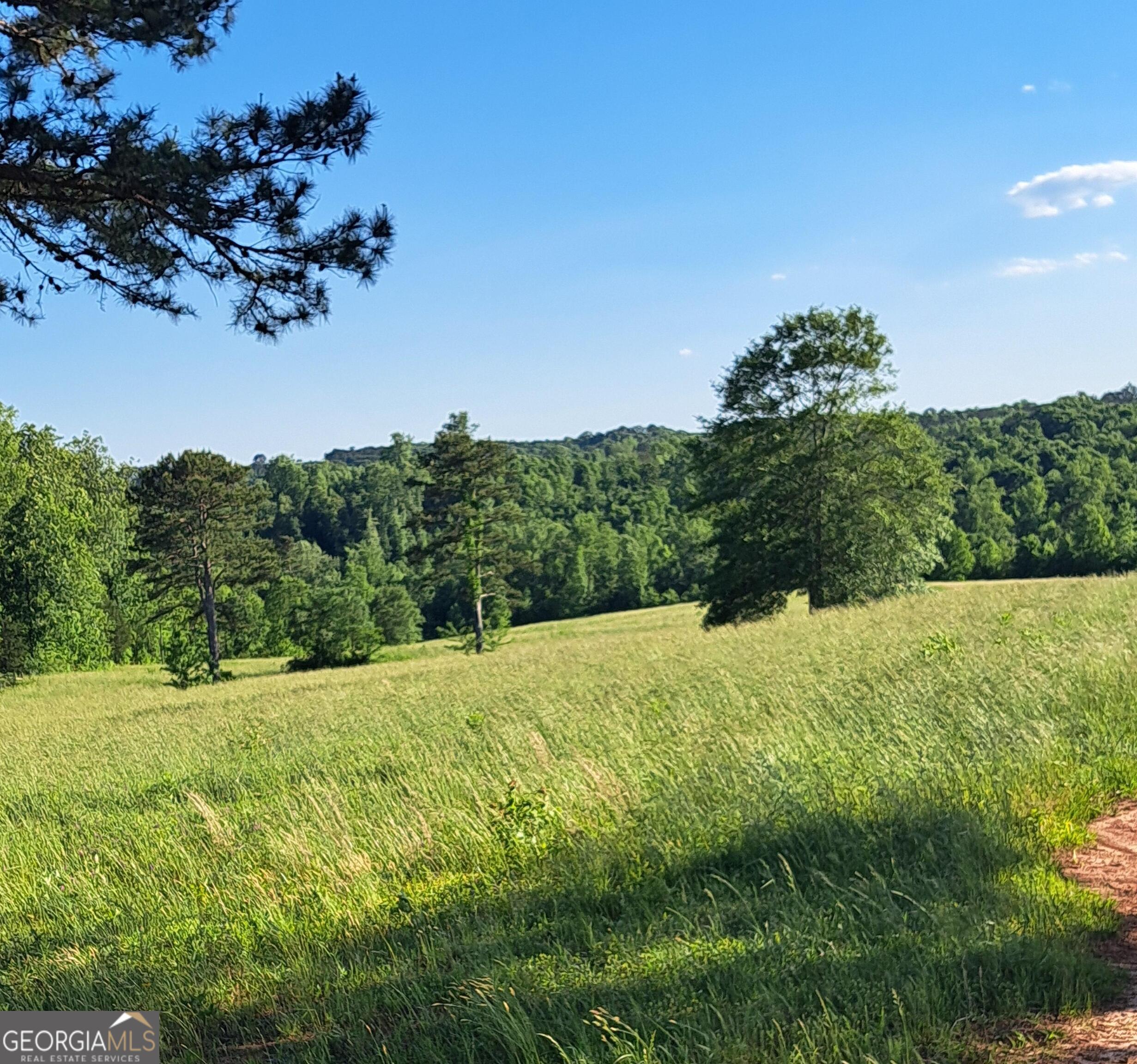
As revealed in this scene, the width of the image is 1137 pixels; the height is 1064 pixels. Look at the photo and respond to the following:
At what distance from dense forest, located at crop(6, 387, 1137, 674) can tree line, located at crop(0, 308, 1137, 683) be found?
20cm

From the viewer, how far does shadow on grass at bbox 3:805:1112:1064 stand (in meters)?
3.14

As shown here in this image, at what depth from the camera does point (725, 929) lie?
12.9ft

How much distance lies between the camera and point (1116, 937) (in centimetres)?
374

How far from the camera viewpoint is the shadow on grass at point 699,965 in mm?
3143

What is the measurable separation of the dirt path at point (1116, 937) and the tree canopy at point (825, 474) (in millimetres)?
21624

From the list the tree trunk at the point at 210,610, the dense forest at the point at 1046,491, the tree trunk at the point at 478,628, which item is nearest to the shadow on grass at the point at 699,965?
the tree trunk at the point at 210,610

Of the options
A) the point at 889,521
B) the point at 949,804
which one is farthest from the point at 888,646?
the point at 889,521

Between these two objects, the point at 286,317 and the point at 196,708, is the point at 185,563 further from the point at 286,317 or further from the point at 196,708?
the point at 286,317

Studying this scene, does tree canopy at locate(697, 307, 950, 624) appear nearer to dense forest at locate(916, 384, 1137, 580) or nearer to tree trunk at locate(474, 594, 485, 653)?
tree trunk at locate(474, 594, 485, 653)

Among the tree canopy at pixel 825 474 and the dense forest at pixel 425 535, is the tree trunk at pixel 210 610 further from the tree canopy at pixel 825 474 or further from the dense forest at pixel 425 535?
the tree canopy at pixel 825 474

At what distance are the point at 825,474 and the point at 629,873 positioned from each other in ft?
75.9

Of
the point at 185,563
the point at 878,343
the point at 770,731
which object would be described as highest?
the point at 878,343

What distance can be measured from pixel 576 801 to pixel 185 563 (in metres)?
36.9

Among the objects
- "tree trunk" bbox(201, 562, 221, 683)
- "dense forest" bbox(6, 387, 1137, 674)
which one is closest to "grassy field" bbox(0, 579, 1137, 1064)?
"dense forest" bbox(6, 387, 1137, 674)
